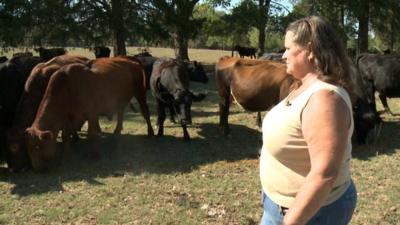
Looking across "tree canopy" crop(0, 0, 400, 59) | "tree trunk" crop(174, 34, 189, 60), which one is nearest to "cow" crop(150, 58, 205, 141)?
"tree canopy" crop(0, 0, 400, 59)

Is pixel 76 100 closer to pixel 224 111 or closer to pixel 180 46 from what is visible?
pixel 224 111

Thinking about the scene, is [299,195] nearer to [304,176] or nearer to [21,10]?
[304,176]

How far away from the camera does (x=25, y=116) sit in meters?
8.50

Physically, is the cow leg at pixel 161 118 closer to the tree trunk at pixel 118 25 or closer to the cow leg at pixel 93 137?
the cow leg at pixel 93 137

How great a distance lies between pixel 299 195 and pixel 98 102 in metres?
7.37

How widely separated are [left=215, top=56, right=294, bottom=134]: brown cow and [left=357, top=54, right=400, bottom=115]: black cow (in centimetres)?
356

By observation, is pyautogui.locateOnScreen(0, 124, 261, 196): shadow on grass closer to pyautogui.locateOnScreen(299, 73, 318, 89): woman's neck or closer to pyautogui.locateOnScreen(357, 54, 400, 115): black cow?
pyautogui.locateOnScreen(357, 54, 400, 115): black cow

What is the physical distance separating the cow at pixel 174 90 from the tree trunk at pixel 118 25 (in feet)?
43.1

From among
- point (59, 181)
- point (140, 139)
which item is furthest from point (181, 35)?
point (59, 181)

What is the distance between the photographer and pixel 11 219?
6184mm

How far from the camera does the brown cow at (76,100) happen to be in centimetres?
809

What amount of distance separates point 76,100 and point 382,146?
19.1 ft

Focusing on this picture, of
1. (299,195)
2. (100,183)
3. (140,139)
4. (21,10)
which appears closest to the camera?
(299,195)

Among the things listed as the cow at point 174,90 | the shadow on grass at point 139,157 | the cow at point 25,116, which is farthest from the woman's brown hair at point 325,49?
the cow at point 174,90
